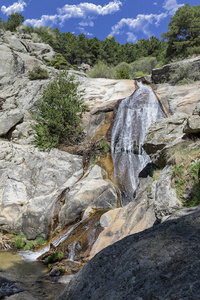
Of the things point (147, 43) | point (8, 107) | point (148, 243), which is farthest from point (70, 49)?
point (148, 243)

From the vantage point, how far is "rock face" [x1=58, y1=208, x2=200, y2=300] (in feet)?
5.35

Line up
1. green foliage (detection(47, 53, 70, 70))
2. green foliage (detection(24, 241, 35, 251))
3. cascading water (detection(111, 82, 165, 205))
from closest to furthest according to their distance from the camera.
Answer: green foliage (detection(24, 241, 35, 251))
cascading water (detection(111, 82, 165, 205))
green foliage (detection(47, 53, 70, 70))

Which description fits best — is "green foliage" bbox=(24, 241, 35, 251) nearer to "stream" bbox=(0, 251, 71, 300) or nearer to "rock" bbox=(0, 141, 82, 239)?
"rock" bbox=(0, 141, 82, 239)

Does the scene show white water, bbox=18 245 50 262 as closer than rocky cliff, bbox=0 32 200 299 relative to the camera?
No

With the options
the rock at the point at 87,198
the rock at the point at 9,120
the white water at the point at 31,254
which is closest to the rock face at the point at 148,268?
the white water at the point at 31,254

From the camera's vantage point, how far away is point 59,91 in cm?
1695

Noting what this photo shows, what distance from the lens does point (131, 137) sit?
46.7ft

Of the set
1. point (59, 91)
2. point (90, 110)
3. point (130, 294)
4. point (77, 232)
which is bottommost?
point (77, 232)

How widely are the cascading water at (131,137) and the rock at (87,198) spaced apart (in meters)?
0.80

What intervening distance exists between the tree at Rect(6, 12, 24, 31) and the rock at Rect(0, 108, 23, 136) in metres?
43.4

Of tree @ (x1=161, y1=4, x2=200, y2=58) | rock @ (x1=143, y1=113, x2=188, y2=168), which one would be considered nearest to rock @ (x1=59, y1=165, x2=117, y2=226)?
rock @ (x1=143, y1=113, x2=188, y2=168)

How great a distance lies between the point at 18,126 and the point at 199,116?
15.0 metres

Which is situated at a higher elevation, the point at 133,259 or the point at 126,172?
the point at 133,259

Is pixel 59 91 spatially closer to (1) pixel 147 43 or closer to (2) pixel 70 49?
(2) pixel 70 49
